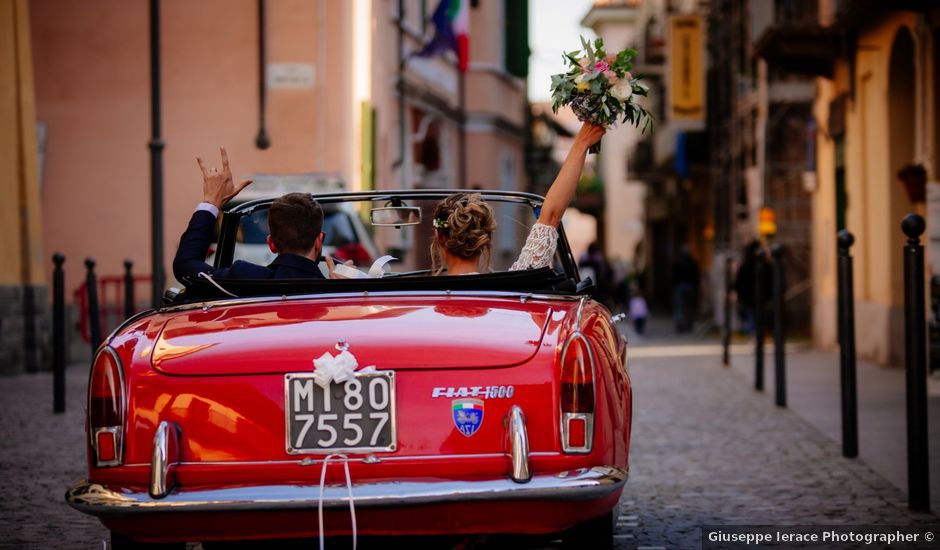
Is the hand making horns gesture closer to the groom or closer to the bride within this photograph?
the groom

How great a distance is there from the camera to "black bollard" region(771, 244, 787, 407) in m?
12.6

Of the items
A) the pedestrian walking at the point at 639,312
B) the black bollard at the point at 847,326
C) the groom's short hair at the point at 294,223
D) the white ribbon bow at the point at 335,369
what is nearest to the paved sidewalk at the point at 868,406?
the black bollard at the point at 847,326

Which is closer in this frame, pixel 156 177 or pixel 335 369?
pixel 335 369

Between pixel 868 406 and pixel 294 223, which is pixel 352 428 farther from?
pixel 868 406

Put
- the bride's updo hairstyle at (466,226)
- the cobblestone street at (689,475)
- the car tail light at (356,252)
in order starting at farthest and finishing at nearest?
the car tail light at (356,252) → the cobblestone street at (689,475) → the bride's updo hairstyle at (466,226)

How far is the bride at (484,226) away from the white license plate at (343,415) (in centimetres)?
113

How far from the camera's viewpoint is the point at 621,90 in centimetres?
624

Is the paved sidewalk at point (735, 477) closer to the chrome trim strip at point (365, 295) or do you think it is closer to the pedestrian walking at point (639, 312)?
the chrome trim strip at point (365, 295)

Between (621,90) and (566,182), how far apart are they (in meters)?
0.53

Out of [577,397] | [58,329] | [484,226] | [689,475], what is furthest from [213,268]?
[58,329]

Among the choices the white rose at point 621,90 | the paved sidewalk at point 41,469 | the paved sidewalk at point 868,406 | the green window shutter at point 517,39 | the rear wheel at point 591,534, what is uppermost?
the green window shutter at point 517,39

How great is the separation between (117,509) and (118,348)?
57 centimetres

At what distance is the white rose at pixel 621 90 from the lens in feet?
20.4

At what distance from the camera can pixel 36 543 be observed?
6641 mm
